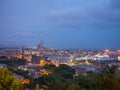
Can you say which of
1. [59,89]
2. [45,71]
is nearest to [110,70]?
[59,89]

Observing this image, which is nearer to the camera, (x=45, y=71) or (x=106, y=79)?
(x=106, y=79)

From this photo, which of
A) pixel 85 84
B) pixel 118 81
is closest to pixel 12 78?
pixel 118 81

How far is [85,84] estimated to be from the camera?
47.4ft

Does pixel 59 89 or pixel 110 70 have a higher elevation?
pixel 110 70

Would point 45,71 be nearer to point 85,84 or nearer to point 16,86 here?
point 85,84

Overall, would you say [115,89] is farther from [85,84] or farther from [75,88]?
[85,84]

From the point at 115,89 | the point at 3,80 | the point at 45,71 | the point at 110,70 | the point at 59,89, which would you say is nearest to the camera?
the point at 3,80

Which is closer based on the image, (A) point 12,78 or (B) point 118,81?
(A) point 12,78

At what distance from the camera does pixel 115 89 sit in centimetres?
909

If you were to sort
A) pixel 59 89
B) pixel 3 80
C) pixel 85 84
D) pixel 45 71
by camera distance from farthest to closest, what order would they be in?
pixel 45 71, pixel 85 84, pixel 59 89, pixel 3 80

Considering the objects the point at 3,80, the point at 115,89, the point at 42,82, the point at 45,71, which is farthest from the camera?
the point at 45,71

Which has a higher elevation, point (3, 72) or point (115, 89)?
point (3, 72)

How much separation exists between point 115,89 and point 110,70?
0.94m

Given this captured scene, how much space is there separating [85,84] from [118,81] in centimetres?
494
